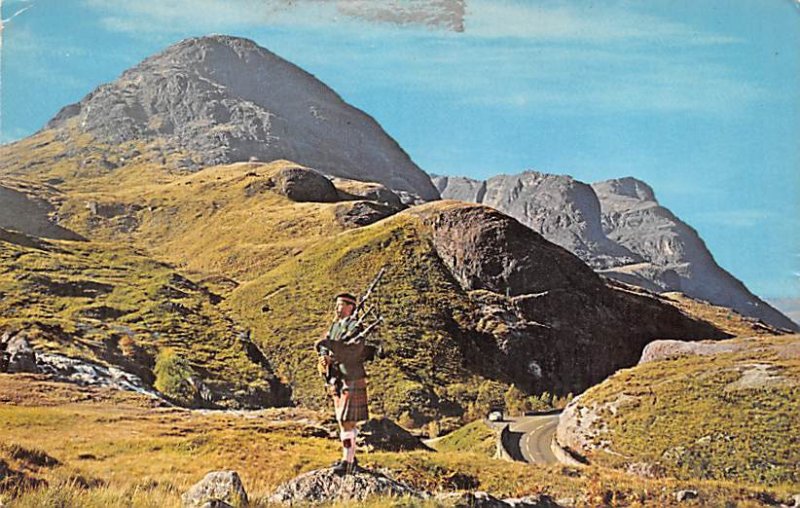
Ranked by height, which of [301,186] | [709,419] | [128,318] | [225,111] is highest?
[225,111]

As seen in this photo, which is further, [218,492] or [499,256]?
[499,256]

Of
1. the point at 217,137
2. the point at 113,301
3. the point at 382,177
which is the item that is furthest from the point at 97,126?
the point at 113,301

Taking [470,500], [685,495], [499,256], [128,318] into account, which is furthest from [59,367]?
[499,256]

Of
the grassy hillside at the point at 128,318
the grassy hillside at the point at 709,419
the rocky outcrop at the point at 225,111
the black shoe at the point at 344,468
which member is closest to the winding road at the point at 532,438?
the grassy hillside at the point at 709,419

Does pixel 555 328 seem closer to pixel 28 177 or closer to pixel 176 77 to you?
pixel 28 177

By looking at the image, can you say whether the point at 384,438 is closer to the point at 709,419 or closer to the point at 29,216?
the point at 709,419

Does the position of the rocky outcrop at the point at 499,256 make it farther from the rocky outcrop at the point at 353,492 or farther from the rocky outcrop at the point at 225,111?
the rocky outcrop at the point at 225,111

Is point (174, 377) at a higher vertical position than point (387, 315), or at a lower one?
lower
